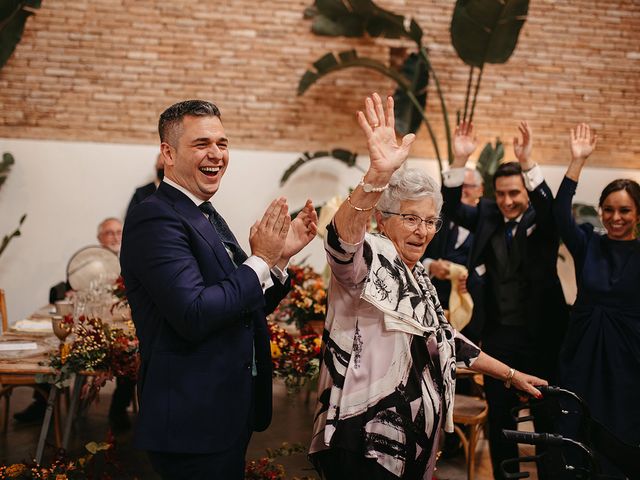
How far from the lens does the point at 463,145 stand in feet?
11.7

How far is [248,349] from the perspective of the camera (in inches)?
77.0

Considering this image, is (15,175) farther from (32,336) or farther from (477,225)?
(477,225)

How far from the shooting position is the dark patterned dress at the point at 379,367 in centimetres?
198

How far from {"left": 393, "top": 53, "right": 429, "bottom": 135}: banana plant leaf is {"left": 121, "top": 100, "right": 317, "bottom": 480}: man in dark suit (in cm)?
503

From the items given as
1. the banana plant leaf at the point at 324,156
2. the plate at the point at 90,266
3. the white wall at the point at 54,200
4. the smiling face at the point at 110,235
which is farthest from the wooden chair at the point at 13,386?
the banana plant leaf at the point at 324,156

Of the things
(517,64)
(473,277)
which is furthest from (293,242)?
(517,64)

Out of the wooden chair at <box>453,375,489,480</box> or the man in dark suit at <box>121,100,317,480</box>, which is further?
the wooden chair at <box>453,375,489,480</box>

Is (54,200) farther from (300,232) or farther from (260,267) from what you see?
(260,267)

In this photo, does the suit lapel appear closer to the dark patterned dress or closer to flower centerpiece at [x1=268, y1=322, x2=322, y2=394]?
the dark patterned dress

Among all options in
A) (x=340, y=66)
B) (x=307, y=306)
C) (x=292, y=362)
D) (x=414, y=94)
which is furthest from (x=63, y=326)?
(x=414, y=94)

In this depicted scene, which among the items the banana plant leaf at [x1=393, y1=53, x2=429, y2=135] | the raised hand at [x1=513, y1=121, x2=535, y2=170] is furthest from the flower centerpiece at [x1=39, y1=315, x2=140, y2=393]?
the banana plant leaf at [x1=393, y1=53, x2=429, y2=135]

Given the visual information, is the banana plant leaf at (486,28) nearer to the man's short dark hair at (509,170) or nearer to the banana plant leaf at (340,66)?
the banana plant leaf at (340,66)

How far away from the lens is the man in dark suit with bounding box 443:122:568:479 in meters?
3.40

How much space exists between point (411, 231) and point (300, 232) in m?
0.37
